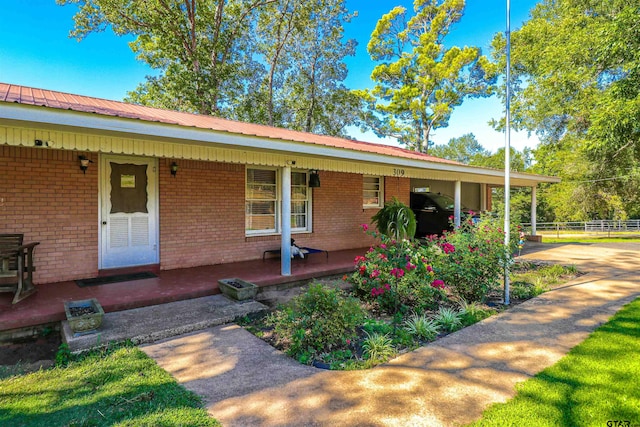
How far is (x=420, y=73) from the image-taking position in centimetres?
2597

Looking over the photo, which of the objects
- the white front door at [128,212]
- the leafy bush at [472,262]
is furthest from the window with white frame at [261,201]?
the leafy bush at [472,262]

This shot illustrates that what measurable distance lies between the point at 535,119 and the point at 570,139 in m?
2.74

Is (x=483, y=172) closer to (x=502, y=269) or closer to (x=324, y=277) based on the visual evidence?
(x=502, y=269)

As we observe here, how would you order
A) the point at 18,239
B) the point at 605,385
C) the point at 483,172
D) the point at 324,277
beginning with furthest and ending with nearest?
1. the point at 483,172
2. the point at 324,277
3. the point at 18,239
4. the point at 605,385

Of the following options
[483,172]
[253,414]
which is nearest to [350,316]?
[253,414]

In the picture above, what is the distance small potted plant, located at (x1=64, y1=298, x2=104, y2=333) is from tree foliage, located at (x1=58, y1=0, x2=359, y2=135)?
14388 mm

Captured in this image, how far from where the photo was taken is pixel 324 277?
23.4 ft

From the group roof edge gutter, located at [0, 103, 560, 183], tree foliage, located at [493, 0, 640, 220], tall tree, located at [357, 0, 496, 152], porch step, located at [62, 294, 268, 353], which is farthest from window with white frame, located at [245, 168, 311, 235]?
tall tree, located at [357, 0, 496, 152]

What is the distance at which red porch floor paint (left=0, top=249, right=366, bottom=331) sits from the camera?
4219mm

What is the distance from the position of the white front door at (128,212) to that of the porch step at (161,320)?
215cm

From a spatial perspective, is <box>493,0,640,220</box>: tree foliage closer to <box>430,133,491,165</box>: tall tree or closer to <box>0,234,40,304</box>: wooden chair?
<box>0,234,40,304</box>: wooden chair

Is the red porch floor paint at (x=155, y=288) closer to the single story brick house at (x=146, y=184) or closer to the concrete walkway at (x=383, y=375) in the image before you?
the single story brick house at (x=146, y=184)

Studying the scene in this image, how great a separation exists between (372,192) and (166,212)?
6.34m

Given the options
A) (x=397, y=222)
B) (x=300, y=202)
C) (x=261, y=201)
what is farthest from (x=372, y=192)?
(x=261, y=201)
